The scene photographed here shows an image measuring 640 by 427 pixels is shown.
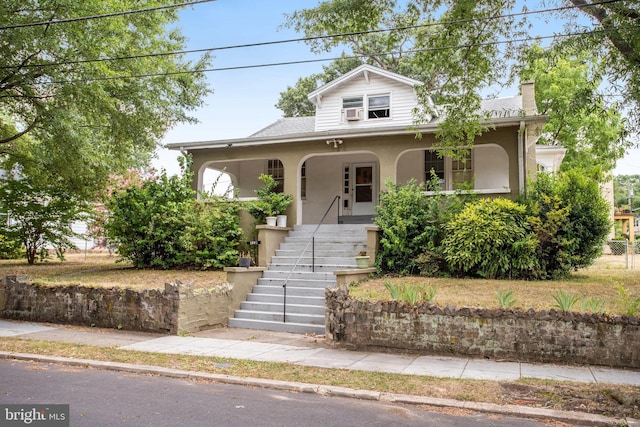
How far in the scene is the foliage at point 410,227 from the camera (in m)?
13.0

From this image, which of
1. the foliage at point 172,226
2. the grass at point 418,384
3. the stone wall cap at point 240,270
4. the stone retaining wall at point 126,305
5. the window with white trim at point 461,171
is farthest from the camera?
the window with white trim at point 461,171

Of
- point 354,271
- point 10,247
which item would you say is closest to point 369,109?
point 354,271

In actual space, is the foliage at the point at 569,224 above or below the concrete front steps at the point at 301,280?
above

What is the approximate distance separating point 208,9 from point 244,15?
1309 millimetres

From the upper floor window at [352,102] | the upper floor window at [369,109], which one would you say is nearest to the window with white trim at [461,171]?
the upper floor window at [369,109]

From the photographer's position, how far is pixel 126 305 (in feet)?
34.0

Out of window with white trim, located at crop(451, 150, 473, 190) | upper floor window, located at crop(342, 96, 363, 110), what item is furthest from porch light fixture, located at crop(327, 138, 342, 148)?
window with white trim, located at crop(451, 150, 473, 190)

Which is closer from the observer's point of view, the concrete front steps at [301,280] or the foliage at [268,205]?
the concrete front steps at [301,280]

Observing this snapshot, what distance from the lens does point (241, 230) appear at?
15180 mm

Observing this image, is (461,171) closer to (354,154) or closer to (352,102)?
(354,154)

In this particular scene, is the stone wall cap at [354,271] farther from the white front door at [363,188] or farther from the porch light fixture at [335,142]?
the white front door at [363,188]

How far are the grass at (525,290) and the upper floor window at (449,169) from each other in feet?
17.3

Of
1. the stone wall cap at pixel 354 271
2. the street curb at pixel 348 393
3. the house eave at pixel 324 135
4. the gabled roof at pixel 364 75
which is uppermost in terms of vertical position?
the gabled roof at pixel 364 75

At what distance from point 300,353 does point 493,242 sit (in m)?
6.03
